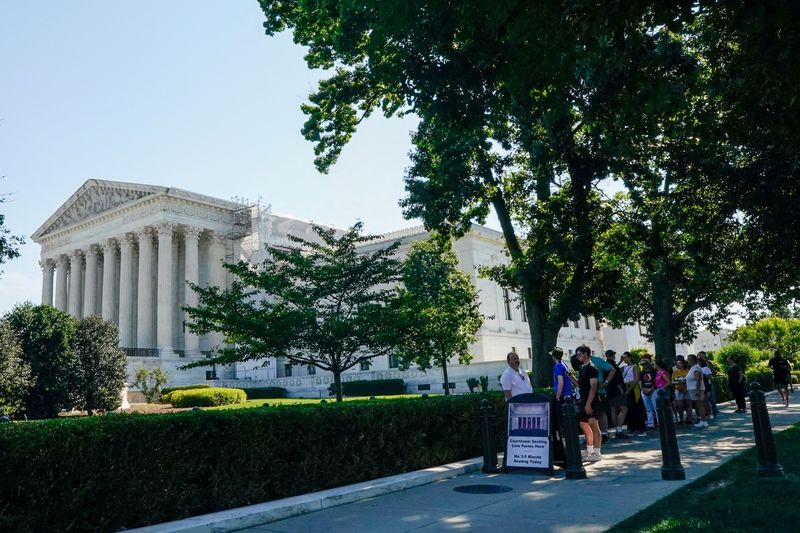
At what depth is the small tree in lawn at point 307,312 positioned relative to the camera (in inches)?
620

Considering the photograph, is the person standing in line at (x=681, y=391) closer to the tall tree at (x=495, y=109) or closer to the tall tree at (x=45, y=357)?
the tall tree at (x=495, y=109)

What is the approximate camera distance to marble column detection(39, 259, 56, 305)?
222ft

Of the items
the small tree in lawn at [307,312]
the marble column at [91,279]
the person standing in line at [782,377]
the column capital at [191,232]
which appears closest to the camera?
the small tree in lawn at [307,312]

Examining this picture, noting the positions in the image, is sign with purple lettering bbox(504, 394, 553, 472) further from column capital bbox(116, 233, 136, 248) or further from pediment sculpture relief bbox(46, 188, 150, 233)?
column capital bbox(116, 233, 136, 248)

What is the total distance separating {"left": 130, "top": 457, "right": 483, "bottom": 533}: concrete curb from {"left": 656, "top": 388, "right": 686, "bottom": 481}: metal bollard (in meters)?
3.21

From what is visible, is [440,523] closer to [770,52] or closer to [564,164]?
[770,52]

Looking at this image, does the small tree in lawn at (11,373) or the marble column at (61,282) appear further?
the marble column at (61,282)

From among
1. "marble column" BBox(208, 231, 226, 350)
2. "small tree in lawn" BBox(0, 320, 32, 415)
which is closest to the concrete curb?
"small tree in lawn" BBox(0, 320, 32, 415)

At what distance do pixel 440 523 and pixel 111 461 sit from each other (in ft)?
11.8

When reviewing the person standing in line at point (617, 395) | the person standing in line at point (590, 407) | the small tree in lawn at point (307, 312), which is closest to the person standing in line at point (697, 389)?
the person standing in line at point (617, 395)

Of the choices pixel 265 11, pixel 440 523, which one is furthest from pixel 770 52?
pixel 265 11

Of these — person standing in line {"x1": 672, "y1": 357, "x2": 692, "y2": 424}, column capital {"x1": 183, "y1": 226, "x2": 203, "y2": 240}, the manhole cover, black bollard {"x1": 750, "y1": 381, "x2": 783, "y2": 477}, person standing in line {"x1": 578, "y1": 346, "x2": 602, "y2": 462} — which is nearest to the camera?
black bollard {"x1": 750, "y1": 381, "x2": 783, "y2": 477}

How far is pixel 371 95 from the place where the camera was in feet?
56.3

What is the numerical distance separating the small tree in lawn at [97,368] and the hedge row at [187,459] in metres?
24.8
